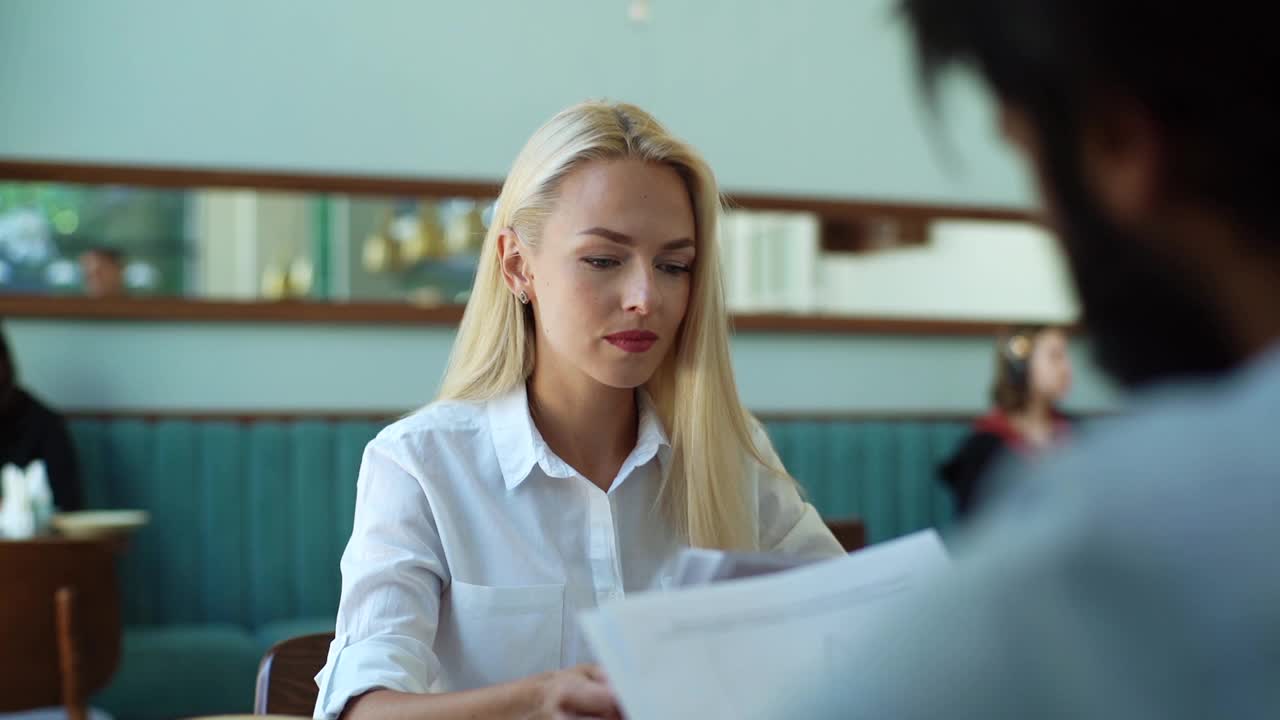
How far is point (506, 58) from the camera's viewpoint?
4.66m

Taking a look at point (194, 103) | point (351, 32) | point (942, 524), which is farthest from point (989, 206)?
point (194, 103)

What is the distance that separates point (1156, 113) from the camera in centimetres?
37

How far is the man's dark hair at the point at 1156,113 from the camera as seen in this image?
0.36 m

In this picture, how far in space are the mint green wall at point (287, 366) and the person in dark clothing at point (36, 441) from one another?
32cm

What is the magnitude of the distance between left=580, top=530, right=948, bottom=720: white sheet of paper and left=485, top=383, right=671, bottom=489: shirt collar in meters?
0.67

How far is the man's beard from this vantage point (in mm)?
376

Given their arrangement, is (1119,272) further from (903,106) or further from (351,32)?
(903,106)

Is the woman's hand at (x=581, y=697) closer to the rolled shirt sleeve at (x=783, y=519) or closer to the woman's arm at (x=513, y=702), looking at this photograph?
the woman's arm at (x=513, y=702)

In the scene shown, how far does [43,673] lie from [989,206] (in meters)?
3.88

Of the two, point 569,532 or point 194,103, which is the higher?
point 194,103

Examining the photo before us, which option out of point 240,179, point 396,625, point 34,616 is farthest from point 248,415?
point 396,625

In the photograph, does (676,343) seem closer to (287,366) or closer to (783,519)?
(783,519)

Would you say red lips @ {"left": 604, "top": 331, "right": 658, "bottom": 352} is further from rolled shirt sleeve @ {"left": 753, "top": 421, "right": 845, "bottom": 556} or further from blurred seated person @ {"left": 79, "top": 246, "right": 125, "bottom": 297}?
blurred seated person @ {"left": 79, "top": 246, "right": 125, "bottom": 297}

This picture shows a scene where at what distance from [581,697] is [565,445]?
1.88ft
